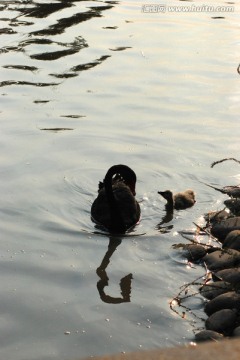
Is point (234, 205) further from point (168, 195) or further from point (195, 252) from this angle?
point (195, 252)

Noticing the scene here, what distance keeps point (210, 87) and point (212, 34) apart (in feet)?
12.4

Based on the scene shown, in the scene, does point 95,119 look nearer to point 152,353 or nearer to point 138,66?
point 138,66

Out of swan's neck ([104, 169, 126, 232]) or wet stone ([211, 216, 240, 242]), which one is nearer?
wet stone ([211, 216, 240, 242])

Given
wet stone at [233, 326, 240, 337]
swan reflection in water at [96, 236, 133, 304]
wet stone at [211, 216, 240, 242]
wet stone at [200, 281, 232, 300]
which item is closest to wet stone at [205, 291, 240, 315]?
wet stone at [200, 281, 232, 300]

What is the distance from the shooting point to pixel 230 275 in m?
5.62

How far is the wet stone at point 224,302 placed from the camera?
5.09 metres

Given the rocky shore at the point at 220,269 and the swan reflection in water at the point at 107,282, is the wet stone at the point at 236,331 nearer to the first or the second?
the rocky shore at the point at 220,269

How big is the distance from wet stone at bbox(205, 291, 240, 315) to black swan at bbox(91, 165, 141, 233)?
2026 mm

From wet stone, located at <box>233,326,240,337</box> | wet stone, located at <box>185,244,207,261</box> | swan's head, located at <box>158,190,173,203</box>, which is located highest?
wet stone, located at <box>233,326,240,337</box>

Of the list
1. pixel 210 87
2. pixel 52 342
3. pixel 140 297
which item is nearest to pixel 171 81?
pixel 210 87

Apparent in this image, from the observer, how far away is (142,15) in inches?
663

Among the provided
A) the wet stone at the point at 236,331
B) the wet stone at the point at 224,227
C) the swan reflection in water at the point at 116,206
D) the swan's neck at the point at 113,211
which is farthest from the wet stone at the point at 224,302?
the swan's neck at the point at 113,211

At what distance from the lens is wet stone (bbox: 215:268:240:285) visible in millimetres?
5516

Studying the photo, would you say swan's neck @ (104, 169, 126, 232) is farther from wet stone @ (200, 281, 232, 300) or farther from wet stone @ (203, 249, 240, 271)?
wet stone @ (200, 281, 232, 300)
